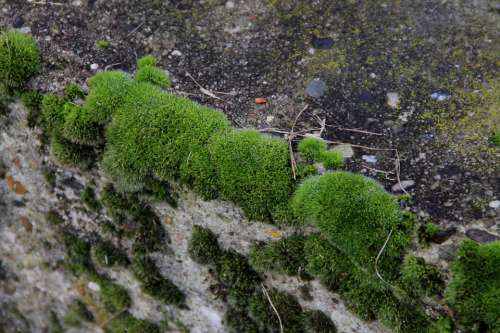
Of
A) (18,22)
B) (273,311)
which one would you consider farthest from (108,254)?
(18,22)

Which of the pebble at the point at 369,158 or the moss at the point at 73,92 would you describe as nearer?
the pebble at the point at 369,158

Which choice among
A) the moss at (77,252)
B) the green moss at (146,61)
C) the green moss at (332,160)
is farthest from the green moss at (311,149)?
the moss at (77,252)

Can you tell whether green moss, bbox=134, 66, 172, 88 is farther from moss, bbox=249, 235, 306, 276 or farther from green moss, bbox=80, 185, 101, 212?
moss, bbox=249, 235, 306, 276

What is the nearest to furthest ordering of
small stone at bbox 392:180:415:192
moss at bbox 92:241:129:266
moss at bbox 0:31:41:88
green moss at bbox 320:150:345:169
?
small stone at bbox 392:180:415:192
green moss at bbox 320:150:345:169
moss at bbox 0:31:41:88
moss at bbox 92:241:129:266

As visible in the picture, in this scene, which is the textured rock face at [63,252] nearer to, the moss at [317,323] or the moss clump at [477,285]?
the moss at [317,323]

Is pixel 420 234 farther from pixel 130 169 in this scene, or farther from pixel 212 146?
pixel 130 169

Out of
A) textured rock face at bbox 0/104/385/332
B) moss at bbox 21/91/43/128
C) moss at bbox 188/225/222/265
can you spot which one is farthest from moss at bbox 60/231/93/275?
moss at bbox 188/225/222/265

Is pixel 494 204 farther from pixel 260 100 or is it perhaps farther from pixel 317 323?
pixel 260 100
